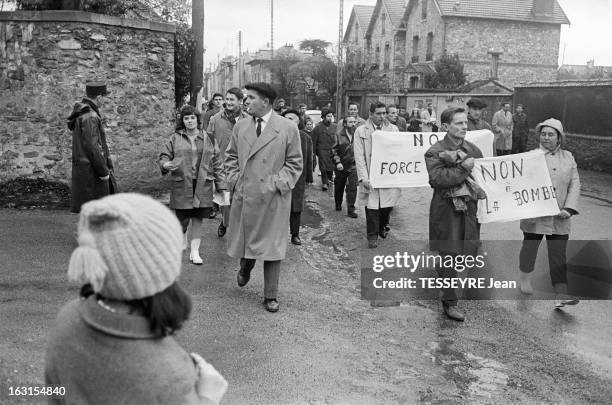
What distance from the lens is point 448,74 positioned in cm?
4212

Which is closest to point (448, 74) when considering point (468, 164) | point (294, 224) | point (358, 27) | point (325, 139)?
point (358, 27)

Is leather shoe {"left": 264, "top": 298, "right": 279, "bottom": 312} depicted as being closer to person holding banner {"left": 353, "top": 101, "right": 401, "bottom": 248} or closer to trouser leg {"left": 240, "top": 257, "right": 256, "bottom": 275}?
trouser leg {"left": 240, "top": 257, "right": 256, "bottom": 275}

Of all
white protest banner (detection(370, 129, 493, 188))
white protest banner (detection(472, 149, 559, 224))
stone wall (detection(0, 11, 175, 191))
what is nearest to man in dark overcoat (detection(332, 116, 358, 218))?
white protest banner (detection(370, 129, 493, 188))

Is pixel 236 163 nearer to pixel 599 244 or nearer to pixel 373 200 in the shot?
pixel 373 200

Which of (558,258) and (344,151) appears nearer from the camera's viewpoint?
(558,258)

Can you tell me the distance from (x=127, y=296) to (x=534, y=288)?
6.28 metres

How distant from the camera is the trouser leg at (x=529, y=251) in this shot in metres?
6.97

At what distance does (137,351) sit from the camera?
75.0 inches

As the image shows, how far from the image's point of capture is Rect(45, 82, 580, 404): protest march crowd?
6.20ft

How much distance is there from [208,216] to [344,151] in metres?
4.01

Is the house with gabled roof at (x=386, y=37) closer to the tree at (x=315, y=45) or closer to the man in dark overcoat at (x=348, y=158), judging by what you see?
the tree at (x=315, y=45)

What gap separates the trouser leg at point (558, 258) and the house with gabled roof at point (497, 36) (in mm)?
39337

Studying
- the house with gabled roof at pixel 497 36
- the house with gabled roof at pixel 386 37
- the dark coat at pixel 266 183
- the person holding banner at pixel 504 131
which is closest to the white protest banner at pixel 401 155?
the dark coat at pixel 266 183

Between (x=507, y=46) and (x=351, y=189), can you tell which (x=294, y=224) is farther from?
(x=507, y=46)
